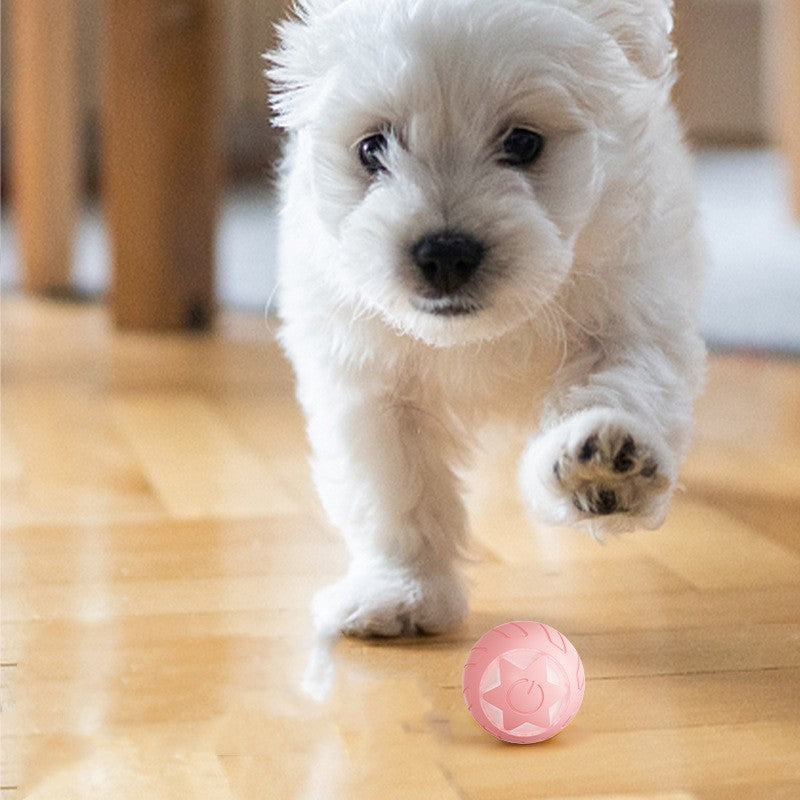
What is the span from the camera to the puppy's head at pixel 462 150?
127cm

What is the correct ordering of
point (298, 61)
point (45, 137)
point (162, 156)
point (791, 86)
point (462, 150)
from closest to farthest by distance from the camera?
point (462, 150), point (298, 61), point (162, 156), point (45, 137), point (791, 86)

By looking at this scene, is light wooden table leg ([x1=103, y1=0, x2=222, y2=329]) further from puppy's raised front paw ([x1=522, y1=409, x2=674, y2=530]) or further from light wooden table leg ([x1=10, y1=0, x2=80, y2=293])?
puppy's raised front paw ([x1=522, y1=409, x2=674, y2=530])

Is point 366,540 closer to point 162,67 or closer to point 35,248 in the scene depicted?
point 162,67

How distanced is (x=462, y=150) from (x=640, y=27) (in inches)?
10.6

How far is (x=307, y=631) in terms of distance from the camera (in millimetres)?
1466

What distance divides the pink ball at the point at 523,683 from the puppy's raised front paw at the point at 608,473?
11cm

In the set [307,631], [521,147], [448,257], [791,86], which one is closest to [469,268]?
[448,257]

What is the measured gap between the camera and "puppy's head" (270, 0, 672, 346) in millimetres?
1270

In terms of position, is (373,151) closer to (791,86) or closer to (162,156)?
(162,156)

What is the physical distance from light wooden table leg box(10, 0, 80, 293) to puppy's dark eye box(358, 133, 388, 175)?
2.82 meters

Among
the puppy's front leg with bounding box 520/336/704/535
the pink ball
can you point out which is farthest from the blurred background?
the pink ball

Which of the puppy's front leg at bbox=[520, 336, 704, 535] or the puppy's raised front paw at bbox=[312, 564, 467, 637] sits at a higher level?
the puppy's front leg at bbox=[520, 336, 704, 535]

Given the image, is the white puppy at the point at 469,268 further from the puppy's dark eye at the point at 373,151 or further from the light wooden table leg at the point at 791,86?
the light wooden table leg at the point at 791,86

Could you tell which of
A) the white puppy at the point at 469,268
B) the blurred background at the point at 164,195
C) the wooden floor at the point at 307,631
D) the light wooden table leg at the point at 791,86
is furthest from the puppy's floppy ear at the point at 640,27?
the light wooden table leg at the point at 791,86
